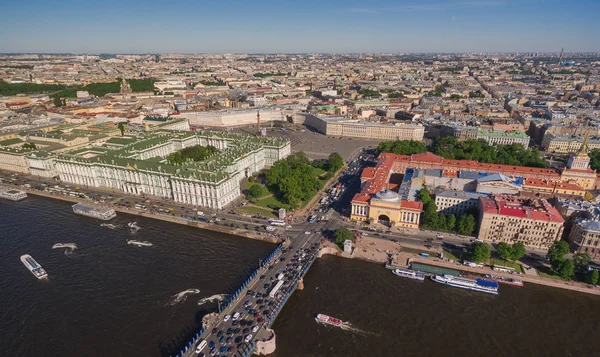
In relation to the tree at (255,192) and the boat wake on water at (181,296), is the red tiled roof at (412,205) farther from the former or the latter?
the boat wake on water at (181,296)

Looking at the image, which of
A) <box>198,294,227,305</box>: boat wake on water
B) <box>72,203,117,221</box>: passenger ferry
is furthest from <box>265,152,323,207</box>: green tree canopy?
<box>72,203,117,221</box>: passenger ferry

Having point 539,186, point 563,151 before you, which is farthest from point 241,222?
point 563,151

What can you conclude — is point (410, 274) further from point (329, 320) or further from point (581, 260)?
point (581, 260)

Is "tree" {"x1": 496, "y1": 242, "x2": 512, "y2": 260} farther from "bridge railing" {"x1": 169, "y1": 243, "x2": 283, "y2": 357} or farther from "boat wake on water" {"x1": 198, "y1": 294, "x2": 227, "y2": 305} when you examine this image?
"boat wake on water" {"x1": 198, "y1": 294, "x2": 227, "y2": 305}

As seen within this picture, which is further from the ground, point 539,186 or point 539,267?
point 539,186

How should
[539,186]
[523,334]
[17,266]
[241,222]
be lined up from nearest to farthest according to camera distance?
[523,334] < [17,266] < [241,222] < [539,186]

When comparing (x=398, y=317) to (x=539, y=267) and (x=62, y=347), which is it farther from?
(x=62, y=347)

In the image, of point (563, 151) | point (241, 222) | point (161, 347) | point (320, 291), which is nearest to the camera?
point (161, 347)
